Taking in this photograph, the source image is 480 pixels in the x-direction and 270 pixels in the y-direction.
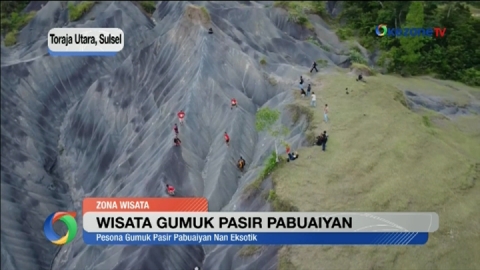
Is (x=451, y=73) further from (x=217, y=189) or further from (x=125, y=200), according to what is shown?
Result: (x=125, y=200)

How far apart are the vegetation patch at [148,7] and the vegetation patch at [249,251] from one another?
87.8 feet

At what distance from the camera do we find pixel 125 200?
1338 centimetres

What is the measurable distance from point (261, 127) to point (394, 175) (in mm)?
4877

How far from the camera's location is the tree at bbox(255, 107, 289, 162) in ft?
57.0

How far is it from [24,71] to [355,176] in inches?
932

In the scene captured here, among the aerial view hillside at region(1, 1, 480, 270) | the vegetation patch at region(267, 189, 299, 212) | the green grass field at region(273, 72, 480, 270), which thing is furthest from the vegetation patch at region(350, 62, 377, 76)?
the vegetation patch at region(267, 189, 299, 212)

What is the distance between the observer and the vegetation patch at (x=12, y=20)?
1427 inches

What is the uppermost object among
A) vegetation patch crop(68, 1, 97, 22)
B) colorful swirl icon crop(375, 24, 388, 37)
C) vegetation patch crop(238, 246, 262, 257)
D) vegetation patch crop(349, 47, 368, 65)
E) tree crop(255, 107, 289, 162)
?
colorful swirl icon crop(375, 24, 388, 37)

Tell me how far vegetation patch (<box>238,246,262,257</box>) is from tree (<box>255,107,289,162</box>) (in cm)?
367

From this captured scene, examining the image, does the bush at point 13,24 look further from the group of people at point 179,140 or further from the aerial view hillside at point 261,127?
the group of people at point 179,140

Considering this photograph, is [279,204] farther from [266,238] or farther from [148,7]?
[148,7]

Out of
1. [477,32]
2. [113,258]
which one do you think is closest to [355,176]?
[477,32]

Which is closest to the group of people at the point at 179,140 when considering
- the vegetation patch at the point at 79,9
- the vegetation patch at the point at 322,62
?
the vegetation patch at the point at 322,62

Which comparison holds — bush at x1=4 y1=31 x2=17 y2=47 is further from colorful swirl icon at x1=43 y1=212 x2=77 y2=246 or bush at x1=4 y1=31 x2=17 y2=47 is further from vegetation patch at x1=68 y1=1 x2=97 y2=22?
colorful swirl icon at x1=43 y1=212 x2=77 y2=246
